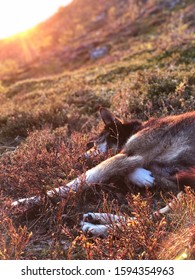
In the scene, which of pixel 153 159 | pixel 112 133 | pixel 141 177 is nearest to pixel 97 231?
pixel 141 177

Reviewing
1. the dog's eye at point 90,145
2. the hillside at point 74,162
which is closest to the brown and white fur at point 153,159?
the hillside at point 74,162

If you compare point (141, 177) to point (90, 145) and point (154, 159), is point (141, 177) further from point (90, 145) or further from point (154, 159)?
point (90, 145)

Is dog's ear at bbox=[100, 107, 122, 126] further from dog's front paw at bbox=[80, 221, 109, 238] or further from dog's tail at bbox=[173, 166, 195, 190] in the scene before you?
dog's front paw at bbox=[80, 221, 109, 238]

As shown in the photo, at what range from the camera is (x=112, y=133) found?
604 cm

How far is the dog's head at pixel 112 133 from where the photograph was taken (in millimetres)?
5797

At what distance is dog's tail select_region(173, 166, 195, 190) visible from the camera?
13.5 feet

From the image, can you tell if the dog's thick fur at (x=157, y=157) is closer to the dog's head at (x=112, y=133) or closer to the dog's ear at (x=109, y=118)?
the dog's head at (x=112, y=133)

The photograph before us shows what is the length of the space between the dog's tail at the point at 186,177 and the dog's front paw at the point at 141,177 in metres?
0.39

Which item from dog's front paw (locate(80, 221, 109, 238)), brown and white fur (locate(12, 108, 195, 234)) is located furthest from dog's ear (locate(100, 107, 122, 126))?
dog's front paw (locate(80, 221, 109, 238))

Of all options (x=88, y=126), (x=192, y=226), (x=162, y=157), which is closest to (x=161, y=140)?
(x=162, y=157)

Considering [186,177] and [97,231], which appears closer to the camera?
[97,231]

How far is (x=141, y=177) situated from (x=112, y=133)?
1442mm
